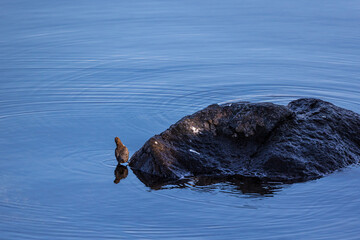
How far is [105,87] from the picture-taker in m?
11.2

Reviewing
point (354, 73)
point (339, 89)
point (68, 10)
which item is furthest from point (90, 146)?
point (68, 10)

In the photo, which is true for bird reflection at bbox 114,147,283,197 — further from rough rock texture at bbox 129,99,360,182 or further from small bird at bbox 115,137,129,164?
small bird at bbox 115,137,129,164

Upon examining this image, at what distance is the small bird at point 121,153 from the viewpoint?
7910 millimetres

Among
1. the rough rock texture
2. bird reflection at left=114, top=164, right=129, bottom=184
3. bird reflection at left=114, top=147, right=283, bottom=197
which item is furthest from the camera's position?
bird reflection at left=114, top=164, right=129, bottom=184

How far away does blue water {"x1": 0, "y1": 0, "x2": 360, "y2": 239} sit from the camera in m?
6.72

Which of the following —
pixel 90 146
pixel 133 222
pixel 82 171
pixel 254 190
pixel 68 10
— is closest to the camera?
pixel 133 222

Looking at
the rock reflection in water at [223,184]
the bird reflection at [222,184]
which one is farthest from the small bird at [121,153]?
the rock reflection in water at [223,184]

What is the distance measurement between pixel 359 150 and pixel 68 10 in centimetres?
1065

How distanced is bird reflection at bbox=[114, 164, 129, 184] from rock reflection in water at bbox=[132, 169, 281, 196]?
12.0 inches

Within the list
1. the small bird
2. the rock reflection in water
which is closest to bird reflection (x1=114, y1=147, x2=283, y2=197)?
the rock reflection in water

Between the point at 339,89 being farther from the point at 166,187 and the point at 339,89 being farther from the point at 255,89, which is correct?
the point at 166,187

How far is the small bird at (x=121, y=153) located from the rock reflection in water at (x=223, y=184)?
0.49m

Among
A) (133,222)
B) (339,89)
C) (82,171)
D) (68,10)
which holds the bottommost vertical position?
(133,222)

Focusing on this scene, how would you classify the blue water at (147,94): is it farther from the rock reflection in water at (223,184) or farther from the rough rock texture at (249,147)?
the rough rock texture at (249,147)
